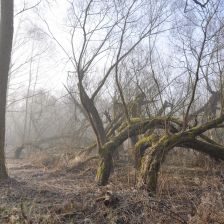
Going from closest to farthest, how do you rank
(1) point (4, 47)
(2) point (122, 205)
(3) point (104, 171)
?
(2) point (122, 205), (3) point (104, 171), (1) point (4, 47)

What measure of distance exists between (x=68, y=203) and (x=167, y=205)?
1.56 meters

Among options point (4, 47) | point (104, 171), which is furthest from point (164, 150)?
point (4, 47)

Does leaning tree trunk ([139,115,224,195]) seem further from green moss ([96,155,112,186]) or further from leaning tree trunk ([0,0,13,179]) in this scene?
leaning tree trunk ([0,0,13,179])

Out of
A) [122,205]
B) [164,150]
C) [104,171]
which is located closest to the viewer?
[122,205]

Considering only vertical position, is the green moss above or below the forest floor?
above

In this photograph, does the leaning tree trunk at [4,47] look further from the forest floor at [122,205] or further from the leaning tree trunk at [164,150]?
the leaning tree trunk at [164,150]

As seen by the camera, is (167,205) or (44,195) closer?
(167,205)

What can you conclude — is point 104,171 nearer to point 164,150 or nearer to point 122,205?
point 164,150

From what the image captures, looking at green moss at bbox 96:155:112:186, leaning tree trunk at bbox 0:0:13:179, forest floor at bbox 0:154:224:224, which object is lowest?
forest floor at bbox 0:154:224:224

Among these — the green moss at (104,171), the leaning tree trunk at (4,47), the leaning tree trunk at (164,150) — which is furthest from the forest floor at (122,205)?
the leaning tree trunk at (4,47)

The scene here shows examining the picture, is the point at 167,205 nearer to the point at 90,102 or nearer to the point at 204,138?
the point at 204,138

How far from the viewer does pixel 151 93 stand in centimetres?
1529

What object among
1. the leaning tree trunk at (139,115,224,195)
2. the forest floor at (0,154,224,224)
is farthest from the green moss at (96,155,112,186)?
the leaning tree trunk at (139,115,224,195)

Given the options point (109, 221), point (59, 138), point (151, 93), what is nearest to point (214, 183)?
point (109, 221)
